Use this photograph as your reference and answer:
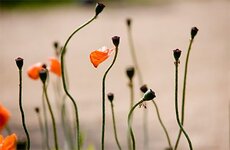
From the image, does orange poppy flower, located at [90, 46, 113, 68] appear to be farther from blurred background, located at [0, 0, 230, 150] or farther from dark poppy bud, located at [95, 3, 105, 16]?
blurred background, located at [0, 0, 230, 150]

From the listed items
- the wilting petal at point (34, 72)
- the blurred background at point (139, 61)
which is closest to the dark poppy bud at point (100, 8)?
the wilting petal at point (34, 72)

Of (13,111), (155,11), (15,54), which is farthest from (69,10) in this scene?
(13,111)

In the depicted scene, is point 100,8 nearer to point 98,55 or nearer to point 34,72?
point 98,55

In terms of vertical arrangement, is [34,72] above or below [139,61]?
above

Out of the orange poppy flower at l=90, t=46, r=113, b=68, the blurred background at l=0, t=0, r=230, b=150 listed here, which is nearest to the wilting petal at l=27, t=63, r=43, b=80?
the blurred background at l=0, t=0, r=230, b=150

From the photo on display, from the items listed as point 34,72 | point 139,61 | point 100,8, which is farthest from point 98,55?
point 139,61

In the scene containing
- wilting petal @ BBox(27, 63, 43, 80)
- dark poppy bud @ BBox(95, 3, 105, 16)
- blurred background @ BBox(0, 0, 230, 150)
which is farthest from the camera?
blurred background @ BBox(0, 0, 230, 150)

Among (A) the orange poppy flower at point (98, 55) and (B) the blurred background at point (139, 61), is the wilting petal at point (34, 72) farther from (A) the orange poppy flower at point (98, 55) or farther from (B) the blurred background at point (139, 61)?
(A) the orange poppy flower at point (98, 55)

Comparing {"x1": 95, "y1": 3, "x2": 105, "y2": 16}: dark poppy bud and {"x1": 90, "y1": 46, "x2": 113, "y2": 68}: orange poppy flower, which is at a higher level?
{"x1": 95, "y1": 3, "x2": 105, "y2": 16}: dark poppy bud
